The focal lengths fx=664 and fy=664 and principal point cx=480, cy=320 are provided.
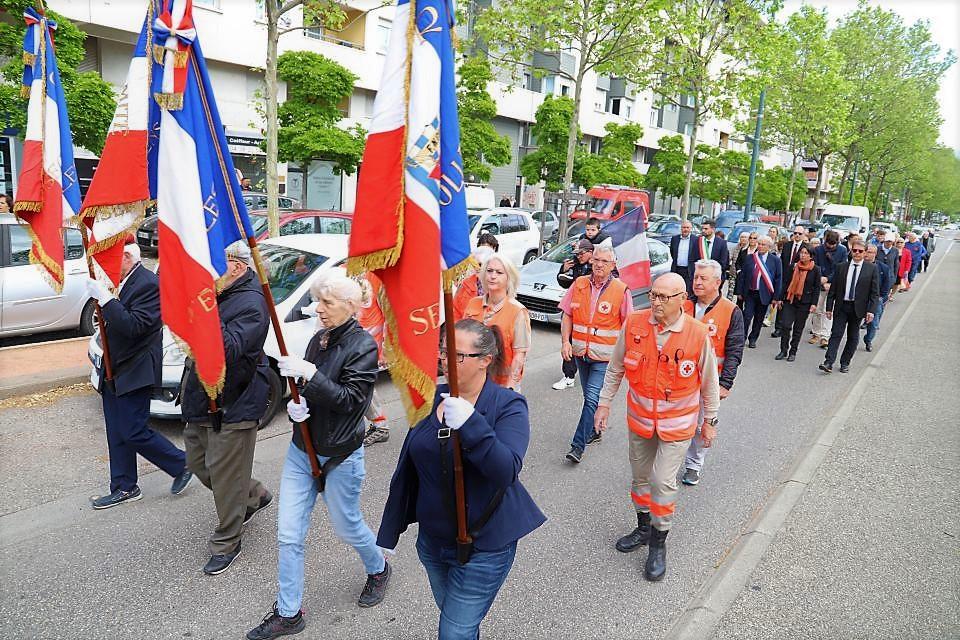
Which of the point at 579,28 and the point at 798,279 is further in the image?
the point at 579,28

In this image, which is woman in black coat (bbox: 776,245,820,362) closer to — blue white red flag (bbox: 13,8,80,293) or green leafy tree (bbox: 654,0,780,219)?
blue white red flag (bbox: 13,8,80,293)

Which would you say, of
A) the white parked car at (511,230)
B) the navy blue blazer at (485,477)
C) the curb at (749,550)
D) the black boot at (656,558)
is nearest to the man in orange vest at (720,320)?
the curb at (749,550)

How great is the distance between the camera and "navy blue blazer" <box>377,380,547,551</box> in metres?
2.58

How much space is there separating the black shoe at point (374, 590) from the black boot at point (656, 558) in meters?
1.64

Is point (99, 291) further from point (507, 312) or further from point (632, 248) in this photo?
point (632, 248)

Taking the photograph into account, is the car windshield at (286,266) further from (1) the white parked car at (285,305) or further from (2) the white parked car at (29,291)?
(2) the white parked car at (29,291)

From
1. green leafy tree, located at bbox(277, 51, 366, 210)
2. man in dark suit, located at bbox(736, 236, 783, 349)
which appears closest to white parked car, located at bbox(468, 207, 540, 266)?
green leafy tree, located at bbox(277, 51, 366, 210)

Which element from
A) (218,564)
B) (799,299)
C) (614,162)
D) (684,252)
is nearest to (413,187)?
(218,564)

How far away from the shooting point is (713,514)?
16.7 ft

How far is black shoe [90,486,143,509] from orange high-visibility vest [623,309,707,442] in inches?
139

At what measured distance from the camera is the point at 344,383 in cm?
336

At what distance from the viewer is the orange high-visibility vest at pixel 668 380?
4.15m

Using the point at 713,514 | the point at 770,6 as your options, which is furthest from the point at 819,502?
the point at 770,6

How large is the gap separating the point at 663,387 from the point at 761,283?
7.19 metres
